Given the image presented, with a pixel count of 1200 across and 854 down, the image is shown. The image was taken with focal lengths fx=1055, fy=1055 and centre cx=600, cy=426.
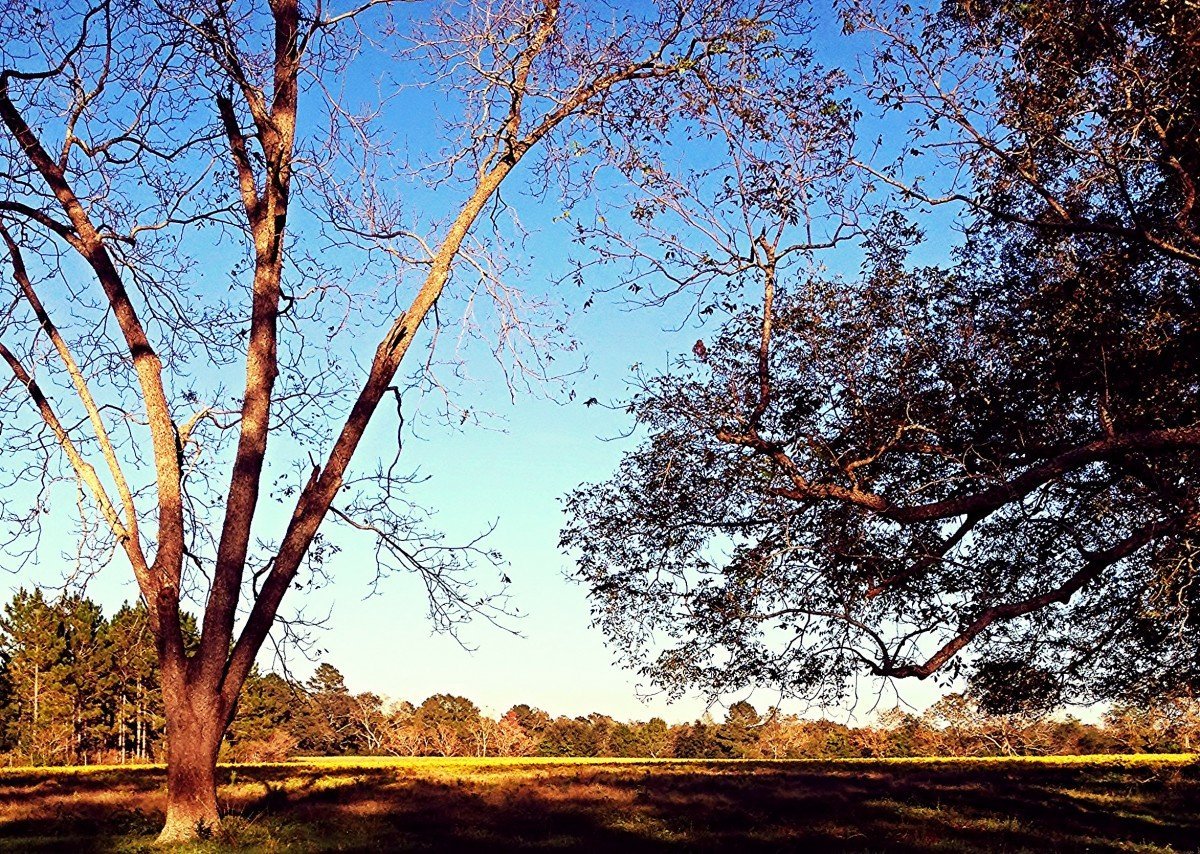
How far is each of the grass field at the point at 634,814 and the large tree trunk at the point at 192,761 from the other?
0.33 metres

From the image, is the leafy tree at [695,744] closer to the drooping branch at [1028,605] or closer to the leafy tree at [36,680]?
the leafy tree at [36,680]

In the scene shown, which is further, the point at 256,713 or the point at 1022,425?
the point at 256,713

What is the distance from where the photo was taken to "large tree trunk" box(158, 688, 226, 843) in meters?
12.4

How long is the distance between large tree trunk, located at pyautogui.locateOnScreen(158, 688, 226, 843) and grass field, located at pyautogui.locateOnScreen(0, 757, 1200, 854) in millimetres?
325

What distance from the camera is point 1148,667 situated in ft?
50.9

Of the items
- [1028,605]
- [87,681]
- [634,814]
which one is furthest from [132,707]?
[1028,605]

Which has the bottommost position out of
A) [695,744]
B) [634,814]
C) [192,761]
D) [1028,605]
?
[695,744]

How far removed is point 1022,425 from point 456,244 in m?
7.92

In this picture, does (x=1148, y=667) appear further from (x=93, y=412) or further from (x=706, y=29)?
(x=93, y=412)

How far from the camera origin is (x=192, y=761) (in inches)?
493

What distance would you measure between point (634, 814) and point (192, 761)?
721 cm

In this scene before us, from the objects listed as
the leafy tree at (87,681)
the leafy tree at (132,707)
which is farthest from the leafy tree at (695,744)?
the leafy tree at (87,681)

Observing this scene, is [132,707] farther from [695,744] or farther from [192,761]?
[192,761]

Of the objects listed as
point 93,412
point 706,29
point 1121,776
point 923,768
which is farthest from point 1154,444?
point 923,768
